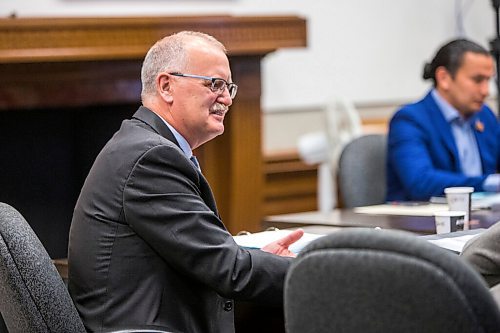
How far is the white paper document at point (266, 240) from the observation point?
236 centimetres

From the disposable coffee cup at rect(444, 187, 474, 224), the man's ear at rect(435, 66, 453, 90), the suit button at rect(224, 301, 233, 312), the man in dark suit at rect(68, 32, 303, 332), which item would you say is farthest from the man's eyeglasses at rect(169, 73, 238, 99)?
the man's ear at rect(435, 66, 453, 90)

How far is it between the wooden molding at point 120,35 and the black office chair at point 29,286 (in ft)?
5.88

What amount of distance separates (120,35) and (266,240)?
5.85 ft

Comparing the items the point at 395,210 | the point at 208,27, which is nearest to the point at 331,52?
the point at 208,27

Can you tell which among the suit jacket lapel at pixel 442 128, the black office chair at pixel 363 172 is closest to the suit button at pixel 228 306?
the black office chair at pixel 363 172

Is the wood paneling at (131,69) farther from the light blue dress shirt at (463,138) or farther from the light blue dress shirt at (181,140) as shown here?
the light blue dress shirt at (181,140)

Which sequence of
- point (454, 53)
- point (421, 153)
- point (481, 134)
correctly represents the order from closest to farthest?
point (421, 153) < point (454, 53) < point (481, 134)

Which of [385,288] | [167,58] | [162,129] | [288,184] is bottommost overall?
[288,184]

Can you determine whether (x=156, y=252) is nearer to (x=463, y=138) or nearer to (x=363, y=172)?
(x=363, y=172)

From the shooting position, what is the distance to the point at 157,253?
2127 millimetres

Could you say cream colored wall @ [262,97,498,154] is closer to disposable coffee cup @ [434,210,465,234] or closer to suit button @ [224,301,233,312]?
disposable coffee cup @ [434,210,465,234]

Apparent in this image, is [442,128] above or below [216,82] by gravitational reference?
below

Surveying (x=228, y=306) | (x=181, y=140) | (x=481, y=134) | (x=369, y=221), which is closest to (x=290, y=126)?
(x=481, y=134)

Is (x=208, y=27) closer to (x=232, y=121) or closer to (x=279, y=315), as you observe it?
(x=232, y=121)
